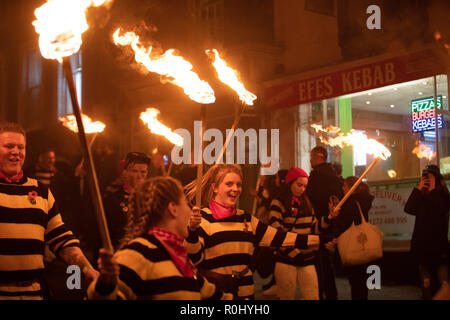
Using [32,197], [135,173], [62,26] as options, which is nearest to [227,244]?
[32,197]

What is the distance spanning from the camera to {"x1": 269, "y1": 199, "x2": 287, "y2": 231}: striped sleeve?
23.6ft

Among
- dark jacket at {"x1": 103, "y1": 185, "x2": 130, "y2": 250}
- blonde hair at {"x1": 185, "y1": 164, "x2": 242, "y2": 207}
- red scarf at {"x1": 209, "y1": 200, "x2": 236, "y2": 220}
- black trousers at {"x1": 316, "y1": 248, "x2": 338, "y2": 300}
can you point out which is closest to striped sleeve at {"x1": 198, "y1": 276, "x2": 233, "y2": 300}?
red scarf at {"x1": 209, "y1": 200, "x2": 236, "y2": 220}

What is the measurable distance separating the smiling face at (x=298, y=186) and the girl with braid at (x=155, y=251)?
3.93m

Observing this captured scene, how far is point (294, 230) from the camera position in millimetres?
7273

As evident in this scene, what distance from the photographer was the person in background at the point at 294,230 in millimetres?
6949

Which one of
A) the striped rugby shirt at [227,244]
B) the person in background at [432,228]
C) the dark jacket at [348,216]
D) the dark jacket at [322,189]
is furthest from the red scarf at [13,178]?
the person in background at [432,228]

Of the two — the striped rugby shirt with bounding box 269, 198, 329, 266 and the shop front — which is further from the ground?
the shop front

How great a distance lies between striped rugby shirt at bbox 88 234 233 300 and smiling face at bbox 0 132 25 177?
144 centimetres

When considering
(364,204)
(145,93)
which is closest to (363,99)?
(364,204)

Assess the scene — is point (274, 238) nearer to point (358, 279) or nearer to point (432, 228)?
point (358, 279)

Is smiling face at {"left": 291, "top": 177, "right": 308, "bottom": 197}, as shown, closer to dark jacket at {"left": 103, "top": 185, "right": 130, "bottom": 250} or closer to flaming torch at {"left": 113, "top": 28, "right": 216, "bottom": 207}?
dark jacket at {"left": 103, "top": 185, "right": 130, "bottom": 250}

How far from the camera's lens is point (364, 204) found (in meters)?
7.66

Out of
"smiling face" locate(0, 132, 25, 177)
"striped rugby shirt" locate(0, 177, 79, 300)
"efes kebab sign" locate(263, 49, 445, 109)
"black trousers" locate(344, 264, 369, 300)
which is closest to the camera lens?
"striped rugby shirt" locate(0, 177, 79, 300)
